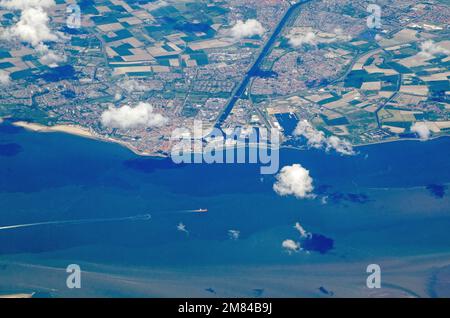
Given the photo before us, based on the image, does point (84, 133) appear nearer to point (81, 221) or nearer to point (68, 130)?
point (68, 130)

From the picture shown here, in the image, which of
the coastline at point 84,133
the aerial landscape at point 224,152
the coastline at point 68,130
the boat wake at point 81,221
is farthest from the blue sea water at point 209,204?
the coastline at point 68,130

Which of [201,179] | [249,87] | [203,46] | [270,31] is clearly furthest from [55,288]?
[270,31]

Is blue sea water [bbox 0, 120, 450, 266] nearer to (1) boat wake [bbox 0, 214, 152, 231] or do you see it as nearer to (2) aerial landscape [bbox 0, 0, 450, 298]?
(2) aerial landscape [bbox 0, 0, 450, 298]

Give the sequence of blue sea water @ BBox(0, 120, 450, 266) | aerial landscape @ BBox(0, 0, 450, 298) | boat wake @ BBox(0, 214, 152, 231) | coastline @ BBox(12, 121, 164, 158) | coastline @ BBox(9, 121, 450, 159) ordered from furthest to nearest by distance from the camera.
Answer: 1. coastline @ BBox(12, 121, 164, 158)
2. coastline @ BBox(9, 121, 450, 159)
3. boat wake @ BBox(0, 214, 152, 231)
4. blue sea water @ BBox(0, 120, 450, 266)
5. aerial landscape @ BBox(0, 0, 450, 298)

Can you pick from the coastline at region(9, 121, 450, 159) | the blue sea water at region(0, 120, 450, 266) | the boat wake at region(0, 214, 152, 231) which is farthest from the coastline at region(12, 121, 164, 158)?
the boat wake at region(0, 214, 152, 231)

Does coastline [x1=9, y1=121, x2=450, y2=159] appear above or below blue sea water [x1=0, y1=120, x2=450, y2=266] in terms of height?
above

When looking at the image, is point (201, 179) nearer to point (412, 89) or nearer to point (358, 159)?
point (358, 159)
